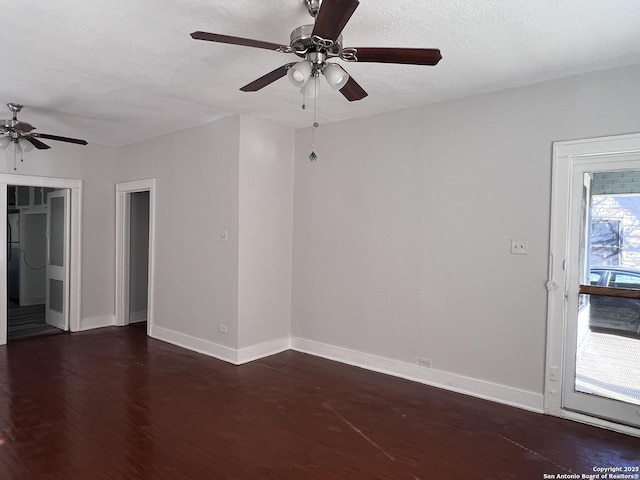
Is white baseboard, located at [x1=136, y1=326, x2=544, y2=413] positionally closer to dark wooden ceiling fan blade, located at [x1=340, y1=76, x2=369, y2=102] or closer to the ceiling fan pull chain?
the ceiling fan pull chain

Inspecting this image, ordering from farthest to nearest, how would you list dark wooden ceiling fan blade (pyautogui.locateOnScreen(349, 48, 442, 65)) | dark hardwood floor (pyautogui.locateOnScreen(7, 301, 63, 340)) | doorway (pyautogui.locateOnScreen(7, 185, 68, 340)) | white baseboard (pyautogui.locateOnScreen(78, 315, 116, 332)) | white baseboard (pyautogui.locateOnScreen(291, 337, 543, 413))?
doorway (pyautogui.locateOnScreen(7, 185, 68, 340)) → white baseboard (pyautogui.locateOnScreen(78, 315, 116, 332)) → dark hardwood floor (pyautogui.locateOnScreen(7, 301, 63, 340)) → white baseboard (pyautogui.locateOnScreen(291, 337, 543, 413)) → dark wooden ceiling fan blade (pyautogui.locateOnScreen(349, 48, 442, 65))

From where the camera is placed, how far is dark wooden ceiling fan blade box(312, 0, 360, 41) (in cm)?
161

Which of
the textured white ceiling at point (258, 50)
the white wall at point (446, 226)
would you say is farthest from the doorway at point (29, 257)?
the white wall at point (446, 226)

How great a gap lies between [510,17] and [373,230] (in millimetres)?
2179

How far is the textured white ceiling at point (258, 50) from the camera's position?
6.98 ft

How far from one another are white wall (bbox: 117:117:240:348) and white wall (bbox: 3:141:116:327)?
28.3 inches

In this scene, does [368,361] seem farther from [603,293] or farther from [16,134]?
[16,134]

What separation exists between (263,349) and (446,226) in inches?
90.9

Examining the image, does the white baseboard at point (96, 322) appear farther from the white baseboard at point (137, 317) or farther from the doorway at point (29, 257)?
the doorway at point (29, 257)

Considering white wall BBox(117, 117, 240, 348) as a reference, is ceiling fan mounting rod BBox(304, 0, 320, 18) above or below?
above

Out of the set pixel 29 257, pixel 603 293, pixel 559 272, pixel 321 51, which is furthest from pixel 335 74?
pixel 29 257

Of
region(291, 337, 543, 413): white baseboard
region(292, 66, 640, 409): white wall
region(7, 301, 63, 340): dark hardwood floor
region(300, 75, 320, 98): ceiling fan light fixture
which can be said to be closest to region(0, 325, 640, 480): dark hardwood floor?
region(291, 337, 543, 413): white baseboard

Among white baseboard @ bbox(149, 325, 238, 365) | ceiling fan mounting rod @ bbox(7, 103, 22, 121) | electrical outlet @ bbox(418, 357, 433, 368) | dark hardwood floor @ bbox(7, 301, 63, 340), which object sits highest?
ceiling fan mounting rod @ bbox(7, 103, 22, 121)

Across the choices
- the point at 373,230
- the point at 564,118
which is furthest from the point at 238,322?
the point at 564,118
